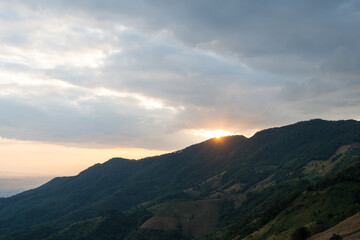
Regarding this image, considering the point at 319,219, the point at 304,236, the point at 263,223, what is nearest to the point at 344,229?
the point at 304,236

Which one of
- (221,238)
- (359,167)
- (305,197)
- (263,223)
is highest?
(359,167)

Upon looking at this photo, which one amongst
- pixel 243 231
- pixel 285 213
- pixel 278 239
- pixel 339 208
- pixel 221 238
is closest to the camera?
pixel 278 239

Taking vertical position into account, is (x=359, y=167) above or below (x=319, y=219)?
above

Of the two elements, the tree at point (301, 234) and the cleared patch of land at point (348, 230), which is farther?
the tree at point (301, 234)

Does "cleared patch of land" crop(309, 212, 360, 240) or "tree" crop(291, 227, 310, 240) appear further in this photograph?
"tree" crop(291, 227, 310, 240)

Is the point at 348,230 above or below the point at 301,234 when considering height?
above

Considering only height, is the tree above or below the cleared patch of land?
below

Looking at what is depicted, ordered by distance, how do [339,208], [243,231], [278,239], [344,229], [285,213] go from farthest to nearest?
[243,231] < [285,213] < [339,208] < [278,239] < [344,229]

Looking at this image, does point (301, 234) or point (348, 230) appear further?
point (301, 234)

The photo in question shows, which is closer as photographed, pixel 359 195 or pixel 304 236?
pixel 304 236

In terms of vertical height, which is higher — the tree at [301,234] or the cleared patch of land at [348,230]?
the cleared patch of land at [348,230]

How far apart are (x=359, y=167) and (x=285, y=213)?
47.6 m

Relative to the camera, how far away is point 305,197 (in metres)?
156

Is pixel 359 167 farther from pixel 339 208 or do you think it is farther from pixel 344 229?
pixel 344 229
